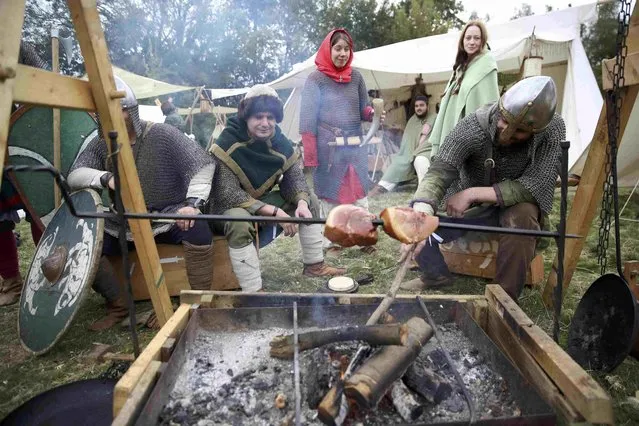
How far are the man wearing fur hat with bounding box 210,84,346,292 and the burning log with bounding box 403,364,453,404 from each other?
1.69m

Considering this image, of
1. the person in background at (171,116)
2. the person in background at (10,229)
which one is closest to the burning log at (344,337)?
the person in background at (10,229)

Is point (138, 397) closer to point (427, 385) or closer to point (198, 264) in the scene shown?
point (427, 385)

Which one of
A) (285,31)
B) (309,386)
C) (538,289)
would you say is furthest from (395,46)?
(285,31)

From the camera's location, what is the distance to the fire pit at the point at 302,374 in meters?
1.44

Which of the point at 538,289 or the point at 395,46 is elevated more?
the point at 395,46

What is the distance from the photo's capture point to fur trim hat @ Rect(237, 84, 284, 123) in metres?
3.01

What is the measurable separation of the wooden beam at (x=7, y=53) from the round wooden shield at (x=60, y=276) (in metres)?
1.18

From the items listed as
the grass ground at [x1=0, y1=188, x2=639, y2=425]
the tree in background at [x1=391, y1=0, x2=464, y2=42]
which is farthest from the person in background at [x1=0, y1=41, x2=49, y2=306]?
the tree in background at [x1=391, y1=0, x2=464, y2=42]

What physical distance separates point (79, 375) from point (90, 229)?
843 mm

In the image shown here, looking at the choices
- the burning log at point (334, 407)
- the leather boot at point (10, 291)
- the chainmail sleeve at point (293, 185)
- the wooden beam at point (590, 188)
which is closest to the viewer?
the burning log at point (334, 407)

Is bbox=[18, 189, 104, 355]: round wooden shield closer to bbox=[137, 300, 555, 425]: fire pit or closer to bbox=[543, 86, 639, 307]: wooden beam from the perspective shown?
bbox=[137, 300, 555, 425]: fire pit

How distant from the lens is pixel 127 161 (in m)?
2.03

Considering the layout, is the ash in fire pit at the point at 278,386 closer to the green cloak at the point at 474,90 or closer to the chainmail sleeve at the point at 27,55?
the green cloak at the point at 474,90

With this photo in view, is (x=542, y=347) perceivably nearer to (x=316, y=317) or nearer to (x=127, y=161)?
(x=316, y=317)
